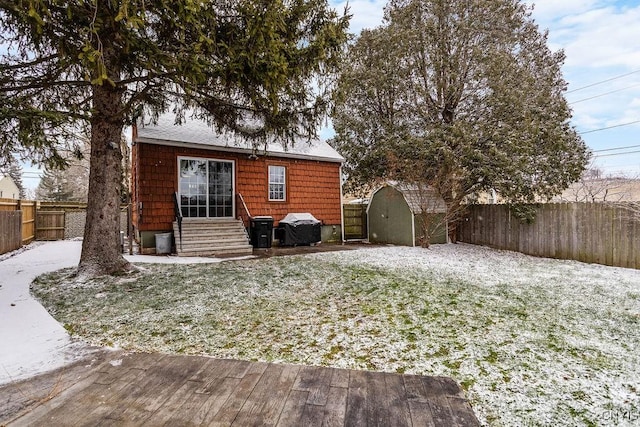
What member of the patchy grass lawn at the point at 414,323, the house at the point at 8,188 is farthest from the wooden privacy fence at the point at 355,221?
the house at the point at 8,188

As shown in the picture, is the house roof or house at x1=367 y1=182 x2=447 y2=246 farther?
house at x1=367 y1=182 x2=447 y2=246

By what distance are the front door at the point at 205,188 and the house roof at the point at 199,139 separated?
542mm

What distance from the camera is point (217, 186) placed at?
1031 cm

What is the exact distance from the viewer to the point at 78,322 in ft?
12.6

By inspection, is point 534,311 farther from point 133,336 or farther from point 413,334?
point 133,336

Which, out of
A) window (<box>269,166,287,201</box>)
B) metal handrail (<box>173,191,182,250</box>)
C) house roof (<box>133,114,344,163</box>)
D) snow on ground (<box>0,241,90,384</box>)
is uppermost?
house roof (<box>133,114,344,163</box>)

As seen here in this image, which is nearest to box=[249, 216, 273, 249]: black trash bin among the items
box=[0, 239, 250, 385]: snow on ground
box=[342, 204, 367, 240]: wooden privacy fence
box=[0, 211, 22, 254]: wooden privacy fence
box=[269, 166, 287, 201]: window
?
box=[269, 166, 287, 201]: window

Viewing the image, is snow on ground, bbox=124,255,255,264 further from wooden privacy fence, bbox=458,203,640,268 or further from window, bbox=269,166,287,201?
wooden privacy fence, bbox=458,203,640,268

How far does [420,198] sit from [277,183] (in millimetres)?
4726

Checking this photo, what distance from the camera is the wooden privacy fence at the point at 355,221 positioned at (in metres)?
13.2

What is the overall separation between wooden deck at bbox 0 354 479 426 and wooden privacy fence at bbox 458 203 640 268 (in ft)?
27.2

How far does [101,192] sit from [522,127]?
36.6ft

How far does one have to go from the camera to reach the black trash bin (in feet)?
33.2

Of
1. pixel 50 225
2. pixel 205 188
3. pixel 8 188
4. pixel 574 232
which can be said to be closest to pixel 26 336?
pixel 205 188
